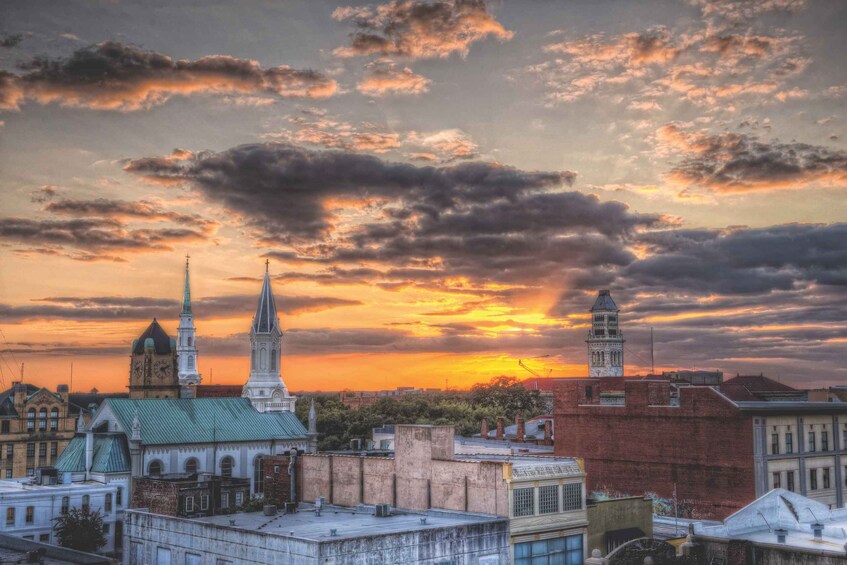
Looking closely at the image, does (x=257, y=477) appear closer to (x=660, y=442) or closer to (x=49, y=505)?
(x=49, y=505)

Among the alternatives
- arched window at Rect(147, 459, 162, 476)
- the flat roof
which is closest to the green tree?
arched window at Rect(147, 459, 162, 476)

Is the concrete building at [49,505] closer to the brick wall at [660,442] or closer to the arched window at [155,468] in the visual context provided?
the arched window at [155,468]

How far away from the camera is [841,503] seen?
250 feet

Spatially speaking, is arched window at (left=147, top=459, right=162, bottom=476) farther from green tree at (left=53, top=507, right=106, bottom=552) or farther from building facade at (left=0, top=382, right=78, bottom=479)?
building facade at (left=0, top=382, right=78, bottom=479)

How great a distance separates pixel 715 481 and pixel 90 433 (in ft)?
187

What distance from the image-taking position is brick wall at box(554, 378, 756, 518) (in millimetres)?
70250

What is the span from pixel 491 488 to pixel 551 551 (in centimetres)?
589

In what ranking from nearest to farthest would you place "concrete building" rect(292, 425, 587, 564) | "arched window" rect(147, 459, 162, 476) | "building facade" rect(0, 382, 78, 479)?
"concrete building" rect(292, 425, 587, 564)
"arched window" rect(147, 459, 162, 476)
"building facade" rect(0, 382, 78, 479)

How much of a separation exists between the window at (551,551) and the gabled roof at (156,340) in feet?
325

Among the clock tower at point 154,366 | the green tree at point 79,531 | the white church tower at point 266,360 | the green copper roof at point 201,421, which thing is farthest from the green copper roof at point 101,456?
the clock tower at point 154,366

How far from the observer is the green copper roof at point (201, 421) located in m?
90.3

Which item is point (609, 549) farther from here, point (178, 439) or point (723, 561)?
point (178, 439)

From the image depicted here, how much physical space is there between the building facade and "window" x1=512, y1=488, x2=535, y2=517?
7004 cm

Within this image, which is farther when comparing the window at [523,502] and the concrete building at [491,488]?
the concrete building at [491,488]
